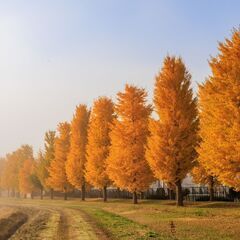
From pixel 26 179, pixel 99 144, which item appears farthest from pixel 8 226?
pixel 26 179

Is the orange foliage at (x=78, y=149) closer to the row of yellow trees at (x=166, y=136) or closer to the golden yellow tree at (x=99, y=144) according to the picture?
the row of yellow trees at (x=166, y=136)

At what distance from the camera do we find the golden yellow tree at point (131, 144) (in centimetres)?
4016

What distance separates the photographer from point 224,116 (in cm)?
2434

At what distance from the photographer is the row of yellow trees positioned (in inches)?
957

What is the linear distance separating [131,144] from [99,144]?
9178 millimetres

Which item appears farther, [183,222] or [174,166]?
[174,166]

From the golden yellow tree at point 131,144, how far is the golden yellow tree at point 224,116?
48.3 ft

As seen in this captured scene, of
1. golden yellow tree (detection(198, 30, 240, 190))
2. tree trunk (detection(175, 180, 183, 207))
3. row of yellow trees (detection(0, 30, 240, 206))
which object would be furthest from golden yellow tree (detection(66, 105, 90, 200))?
golden yellow tree (detection(198, 30, 240, 190))

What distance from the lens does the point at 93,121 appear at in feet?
166

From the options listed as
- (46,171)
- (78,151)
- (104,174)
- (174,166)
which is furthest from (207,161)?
(46,171)

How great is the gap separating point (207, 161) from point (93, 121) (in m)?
26.6

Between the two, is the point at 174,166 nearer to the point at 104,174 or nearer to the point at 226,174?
the point at 226,174

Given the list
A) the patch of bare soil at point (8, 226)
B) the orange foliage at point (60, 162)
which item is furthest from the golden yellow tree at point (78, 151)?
the patch of bare soil at point (8, 226)

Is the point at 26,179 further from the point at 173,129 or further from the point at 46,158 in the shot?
the point at 173,129
